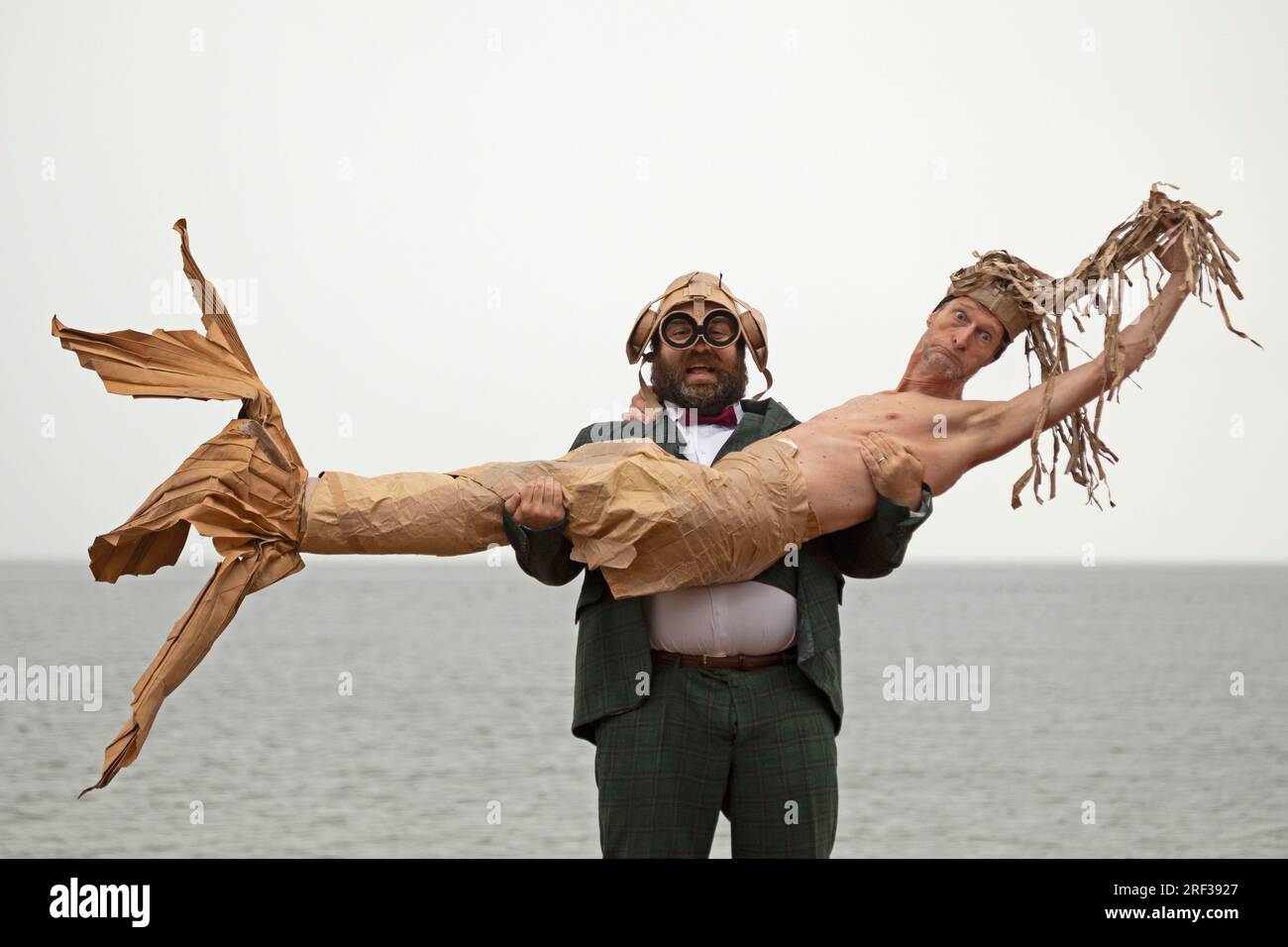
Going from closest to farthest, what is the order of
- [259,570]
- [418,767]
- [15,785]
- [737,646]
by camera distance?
[259,570] → [737,646] → [15,785] → [418,767]

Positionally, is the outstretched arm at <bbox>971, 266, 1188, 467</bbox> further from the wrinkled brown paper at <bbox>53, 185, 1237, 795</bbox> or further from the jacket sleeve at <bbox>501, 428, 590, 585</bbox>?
the jacket sleeve at <bbox>501, 428, 590, 585</bbox>

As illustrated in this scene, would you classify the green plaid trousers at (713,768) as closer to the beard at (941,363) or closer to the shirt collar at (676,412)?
the shirt collar at (676,412)

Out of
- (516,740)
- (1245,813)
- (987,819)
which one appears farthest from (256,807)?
(1245,813)

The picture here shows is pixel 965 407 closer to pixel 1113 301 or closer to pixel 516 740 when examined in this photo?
pixel 1113 301

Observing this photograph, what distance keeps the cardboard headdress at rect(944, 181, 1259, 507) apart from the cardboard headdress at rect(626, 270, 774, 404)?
68 centimetres

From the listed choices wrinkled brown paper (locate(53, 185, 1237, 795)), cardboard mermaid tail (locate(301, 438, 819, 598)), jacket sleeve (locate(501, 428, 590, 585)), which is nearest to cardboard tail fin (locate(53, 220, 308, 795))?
wrinkled brown paper (locate(53, 185, 1237, 795))

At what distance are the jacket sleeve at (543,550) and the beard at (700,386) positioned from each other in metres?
0.66

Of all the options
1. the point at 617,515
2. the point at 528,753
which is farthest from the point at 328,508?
the point at 528,753

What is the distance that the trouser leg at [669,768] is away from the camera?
4727 mm

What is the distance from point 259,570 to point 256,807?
14643 mm

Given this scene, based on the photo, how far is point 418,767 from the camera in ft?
70.5

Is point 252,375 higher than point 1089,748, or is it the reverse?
point 252,375

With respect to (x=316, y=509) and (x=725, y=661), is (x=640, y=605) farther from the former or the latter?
(x=316, y=509)

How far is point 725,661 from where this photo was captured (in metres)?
4.82
